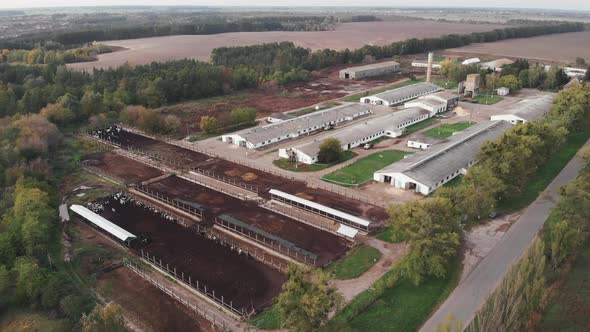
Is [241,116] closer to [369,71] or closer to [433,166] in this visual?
[433,166]

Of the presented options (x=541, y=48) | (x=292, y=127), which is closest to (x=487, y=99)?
(x=292, y=127)

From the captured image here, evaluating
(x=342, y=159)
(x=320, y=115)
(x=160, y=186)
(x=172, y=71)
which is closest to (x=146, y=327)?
(x=160, y=186)

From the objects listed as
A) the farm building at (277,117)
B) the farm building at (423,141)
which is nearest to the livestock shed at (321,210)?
the farm building at (423,141)

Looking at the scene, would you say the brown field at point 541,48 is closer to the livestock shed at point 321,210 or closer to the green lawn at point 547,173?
the green lawn at point 547,173

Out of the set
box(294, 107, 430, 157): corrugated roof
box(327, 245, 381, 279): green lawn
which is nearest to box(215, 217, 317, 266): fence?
box(327, 245, 381, 279): green lawn

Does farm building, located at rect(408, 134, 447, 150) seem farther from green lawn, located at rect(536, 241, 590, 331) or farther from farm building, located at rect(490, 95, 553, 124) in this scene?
green lawn, located at rect(536, 241, 590, 331)

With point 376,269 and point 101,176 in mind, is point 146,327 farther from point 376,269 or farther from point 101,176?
point 101,176
